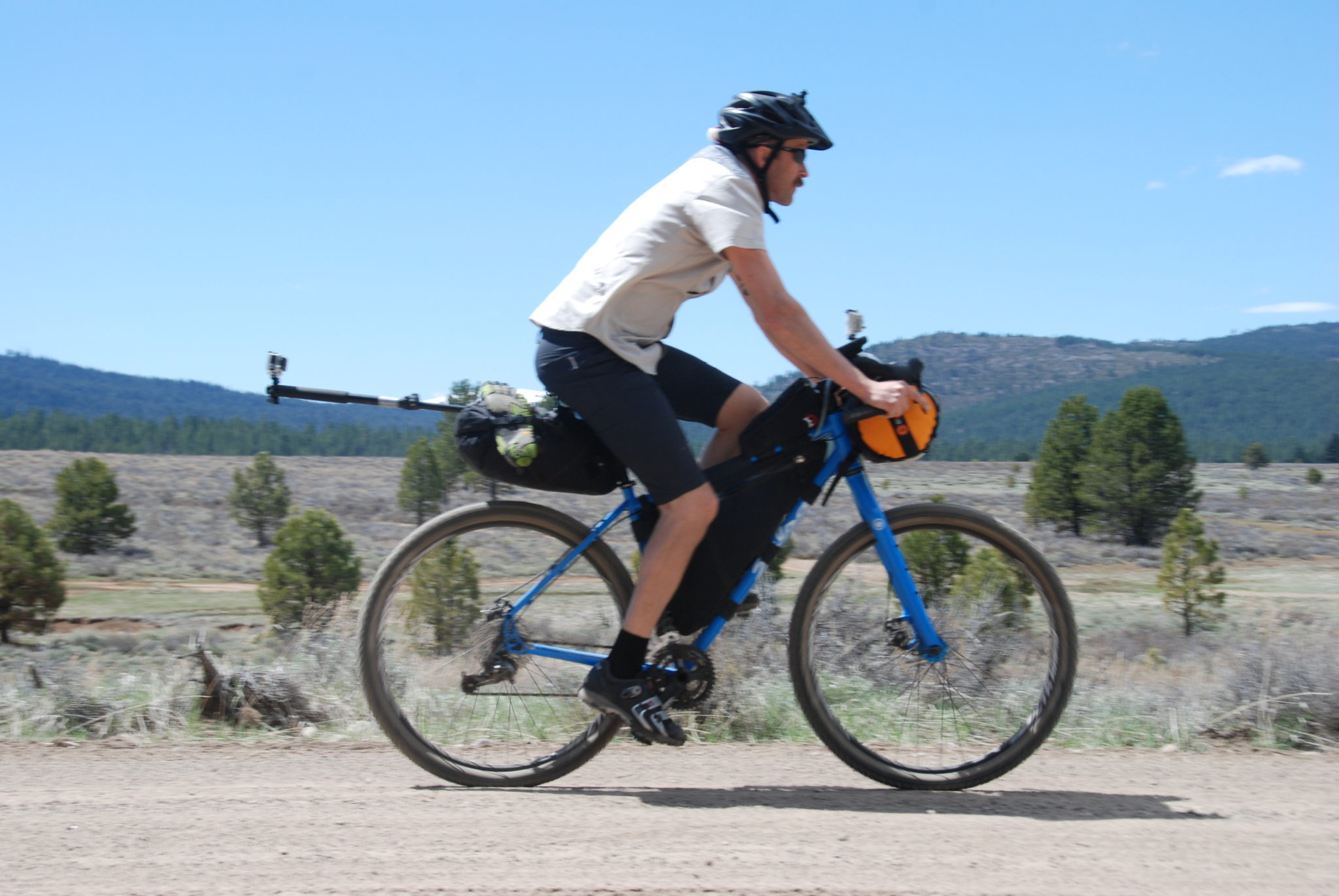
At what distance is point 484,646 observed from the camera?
3.83 meters

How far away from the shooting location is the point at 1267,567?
64688 millimetres

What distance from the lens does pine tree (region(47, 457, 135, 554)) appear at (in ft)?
241

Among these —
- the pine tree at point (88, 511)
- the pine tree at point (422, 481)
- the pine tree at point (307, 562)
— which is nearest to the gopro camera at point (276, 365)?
the pine tree at point (307, 562)

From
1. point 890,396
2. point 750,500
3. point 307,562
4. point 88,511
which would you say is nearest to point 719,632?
point 750,500

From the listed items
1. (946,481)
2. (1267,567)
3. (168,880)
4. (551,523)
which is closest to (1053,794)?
(551,523)

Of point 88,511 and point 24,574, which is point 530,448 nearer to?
point 24,574

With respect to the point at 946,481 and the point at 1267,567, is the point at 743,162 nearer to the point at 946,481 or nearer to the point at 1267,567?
the point at 1267,567

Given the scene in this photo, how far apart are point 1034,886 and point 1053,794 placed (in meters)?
1.08

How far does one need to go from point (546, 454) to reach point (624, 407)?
32cm

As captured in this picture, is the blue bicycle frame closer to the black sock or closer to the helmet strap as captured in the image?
the black sock

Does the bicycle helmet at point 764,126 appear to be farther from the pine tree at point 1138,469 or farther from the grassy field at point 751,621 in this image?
the pine tree at point 1138,469

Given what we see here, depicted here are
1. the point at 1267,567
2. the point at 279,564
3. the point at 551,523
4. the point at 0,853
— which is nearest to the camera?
the point at 0,853

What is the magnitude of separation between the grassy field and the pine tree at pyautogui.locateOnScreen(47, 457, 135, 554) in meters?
1.46

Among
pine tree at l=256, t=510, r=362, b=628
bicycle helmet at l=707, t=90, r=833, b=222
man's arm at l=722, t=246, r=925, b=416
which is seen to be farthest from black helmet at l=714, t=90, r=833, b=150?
pine tree at l=256, t=510, r=362, b=628
